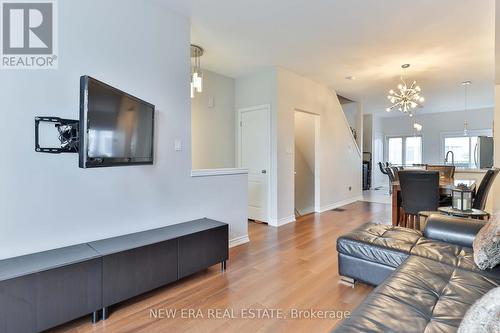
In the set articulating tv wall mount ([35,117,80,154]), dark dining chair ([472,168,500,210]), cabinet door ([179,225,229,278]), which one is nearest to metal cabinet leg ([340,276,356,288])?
cabinet door ([179,225,229,278])

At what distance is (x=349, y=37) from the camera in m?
3.40

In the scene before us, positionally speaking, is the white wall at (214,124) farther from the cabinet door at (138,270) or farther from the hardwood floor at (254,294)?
the cabinet door at (138,270)

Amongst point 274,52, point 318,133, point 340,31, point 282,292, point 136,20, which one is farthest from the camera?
point 318,133

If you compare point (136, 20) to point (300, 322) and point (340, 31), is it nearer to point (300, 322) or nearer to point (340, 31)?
Result: point (340, 31)

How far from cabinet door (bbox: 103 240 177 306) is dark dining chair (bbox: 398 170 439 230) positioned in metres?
2.98

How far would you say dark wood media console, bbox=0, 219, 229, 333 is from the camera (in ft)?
5.15

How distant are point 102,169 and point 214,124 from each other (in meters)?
2.65

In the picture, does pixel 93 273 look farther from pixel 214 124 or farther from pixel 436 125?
pixel 436 125

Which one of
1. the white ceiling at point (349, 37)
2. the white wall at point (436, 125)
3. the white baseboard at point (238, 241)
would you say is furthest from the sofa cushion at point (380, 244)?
the white wall at point (436, 125)

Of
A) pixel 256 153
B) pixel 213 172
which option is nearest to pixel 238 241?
pixel 213 172

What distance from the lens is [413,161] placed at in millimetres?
9992

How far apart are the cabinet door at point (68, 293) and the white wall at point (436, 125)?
35.3 ft

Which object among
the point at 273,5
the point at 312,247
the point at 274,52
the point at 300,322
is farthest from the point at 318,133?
the point at 300,322

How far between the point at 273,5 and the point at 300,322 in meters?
2.87
